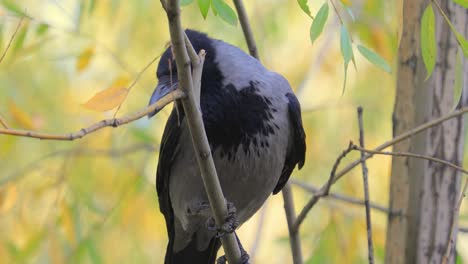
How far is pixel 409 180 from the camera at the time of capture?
3.35 metres

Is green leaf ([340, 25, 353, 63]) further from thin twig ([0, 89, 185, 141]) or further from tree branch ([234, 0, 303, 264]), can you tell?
tree branch ([234, 0, 303, 264])

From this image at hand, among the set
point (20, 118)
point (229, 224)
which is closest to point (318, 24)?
point (229, 224)

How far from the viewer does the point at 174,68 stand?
3682 millimetres

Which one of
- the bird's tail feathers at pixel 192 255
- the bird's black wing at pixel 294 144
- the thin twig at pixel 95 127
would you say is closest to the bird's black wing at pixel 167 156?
the bird's tail feathers at pixel 192 255

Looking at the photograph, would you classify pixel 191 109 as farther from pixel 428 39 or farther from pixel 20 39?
pixel 20 39

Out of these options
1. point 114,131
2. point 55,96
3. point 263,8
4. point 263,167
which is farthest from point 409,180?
point 55,96

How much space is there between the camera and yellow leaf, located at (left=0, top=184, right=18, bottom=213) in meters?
4.21

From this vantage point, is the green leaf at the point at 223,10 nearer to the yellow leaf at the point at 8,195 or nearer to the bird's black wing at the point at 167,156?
the bird's black wing at the point at 167,156

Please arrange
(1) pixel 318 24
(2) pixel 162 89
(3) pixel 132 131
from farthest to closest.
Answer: (3) pixel 132 131 → (2) pixel 162 89 → (1) pixel 318 24

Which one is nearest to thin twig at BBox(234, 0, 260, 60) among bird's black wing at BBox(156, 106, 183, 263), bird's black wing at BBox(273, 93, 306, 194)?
bird's black wing at BBox(273, 93, 306, 194)

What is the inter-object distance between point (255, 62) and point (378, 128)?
2057 millimetres

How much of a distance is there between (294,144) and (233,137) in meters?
0.47

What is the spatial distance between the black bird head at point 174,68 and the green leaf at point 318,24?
0.95m

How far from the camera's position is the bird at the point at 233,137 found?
3562mm
